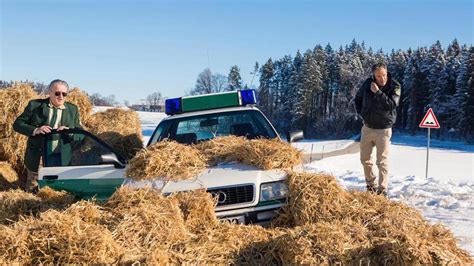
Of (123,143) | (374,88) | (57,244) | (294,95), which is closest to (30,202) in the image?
(57,244)

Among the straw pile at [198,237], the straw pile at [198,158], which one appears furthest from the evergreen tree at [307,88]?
the straw pile at [198,237]

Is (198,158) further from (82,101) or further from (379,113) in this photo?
(82,101)

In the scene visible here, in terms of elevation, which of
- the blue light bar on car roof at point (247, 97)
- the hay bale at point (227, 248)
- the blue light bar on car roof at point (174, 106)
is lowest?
the hay bale at point (227, 248)

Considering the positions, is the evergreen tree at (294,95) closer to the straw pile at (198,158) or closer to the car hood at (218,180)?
the straw pile at (198,158)

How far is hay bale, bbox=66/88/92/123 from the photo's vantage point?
380 inches

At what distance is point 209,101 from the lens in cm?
719

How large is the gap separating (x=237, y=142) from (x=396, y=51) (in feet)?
264

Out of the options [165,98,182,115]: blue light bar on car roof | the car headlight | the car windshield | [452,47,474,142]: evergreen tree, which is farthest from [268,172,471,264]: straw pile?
[452,47,474,142]: evergreen tree

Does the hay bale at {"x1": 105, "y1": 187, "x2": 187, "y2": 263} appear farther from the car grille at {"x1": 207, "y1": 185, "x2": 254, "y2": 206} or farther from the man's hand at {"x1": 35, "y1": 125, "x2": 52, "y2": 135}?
the man's hand at {"x1": 35, "y1": 125, "x2": 52, "y2": 135}

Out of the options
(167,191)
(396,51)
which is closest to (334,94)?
(396,51)

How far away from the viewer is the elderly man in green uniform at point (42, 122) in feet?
19.4

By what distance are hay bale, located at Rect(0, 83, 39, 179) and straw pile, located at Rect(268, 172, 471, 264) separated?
5.96m

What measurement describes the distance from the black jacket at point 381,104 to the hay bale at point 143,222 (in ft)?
13.5

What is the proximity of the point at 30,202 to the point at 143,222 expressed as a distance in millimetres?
2255
